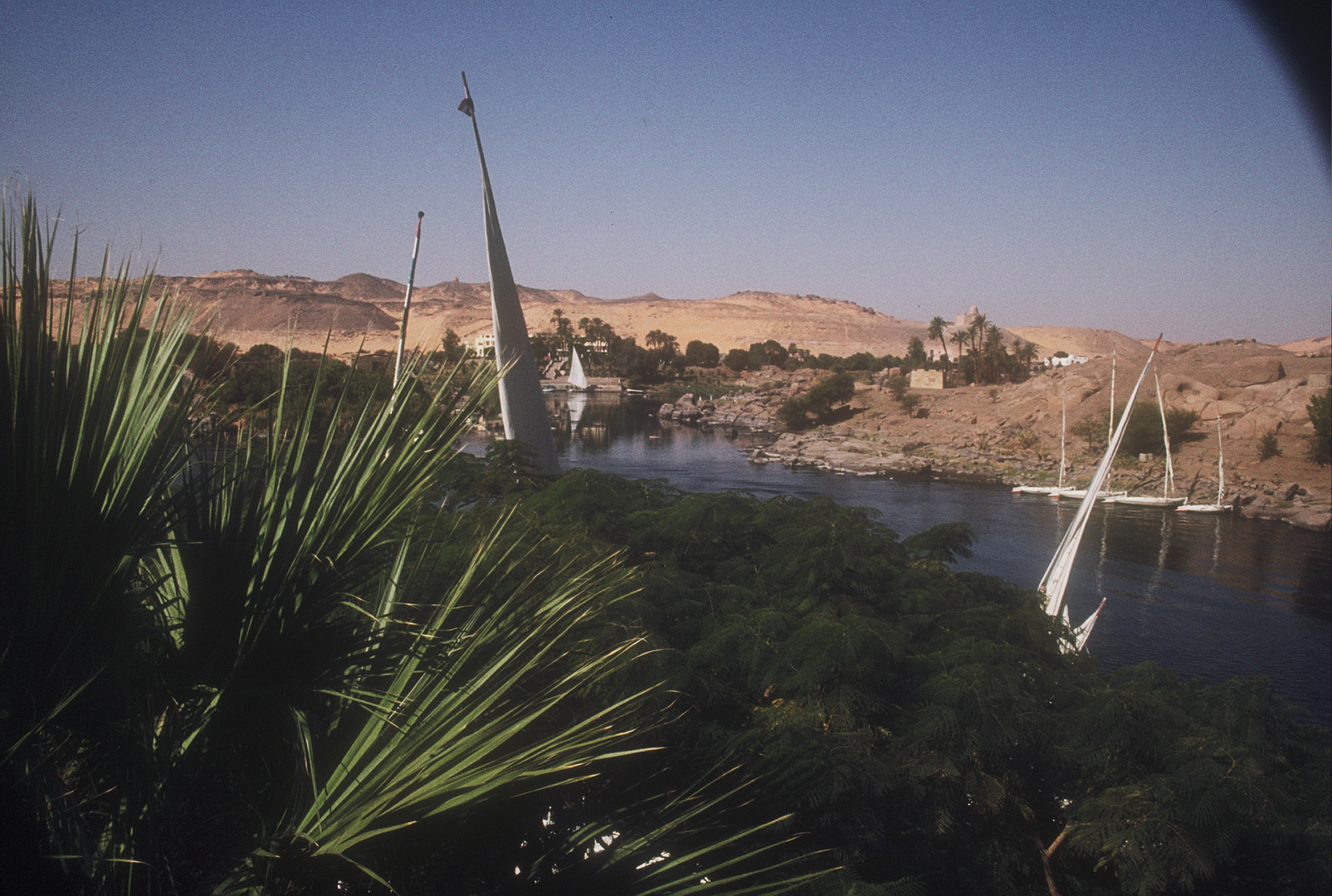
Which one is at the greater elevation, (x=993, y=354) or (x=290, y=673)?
(x=993, y=354)

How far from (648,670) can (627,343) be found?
8112 cm

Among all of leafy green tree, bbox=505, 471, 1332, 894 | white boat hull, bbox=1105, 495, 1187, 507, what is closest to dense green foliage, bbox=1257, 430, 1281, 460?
white boat hull, bbox=1105, 495, 1187, 507

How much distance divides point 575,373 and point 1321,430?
49538 mm

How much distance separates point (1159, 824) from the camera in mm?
3672

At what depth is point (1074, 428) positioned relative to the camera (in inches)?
1657

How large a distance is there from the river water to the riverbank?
3.56m

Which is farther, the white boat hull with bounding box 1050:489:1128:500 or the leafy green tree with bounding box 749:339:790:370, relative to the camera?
the leafy green tree with bounding box 749:339:790:370

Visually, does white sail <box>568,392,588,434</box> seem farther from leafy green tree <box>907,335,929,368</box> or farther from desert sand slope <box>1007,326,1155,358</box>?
desert sand slope <box>1007,326,1155,358</box>

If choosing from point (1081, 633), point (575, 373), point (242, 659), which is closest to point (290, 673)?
point (242, 659)

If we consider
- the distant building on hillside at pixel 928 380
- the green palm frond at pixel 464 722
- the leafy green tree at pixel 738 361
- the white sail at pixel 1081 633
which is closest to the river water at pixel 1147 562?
the white sail at pixel 1081 633

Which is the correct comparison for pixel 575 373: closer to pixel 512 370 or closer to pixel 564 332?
pixel 564 332

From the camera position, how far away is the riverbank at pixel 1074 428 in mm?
33281

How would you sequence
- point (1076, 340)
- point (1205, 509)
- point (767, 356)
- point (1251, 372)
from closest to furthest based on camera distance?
point (1205, 509) → point (1251, 372) → point (767, 356) → point (1076, 340)

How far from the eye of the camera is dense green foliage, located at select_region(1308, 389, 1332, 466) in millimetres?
31938
